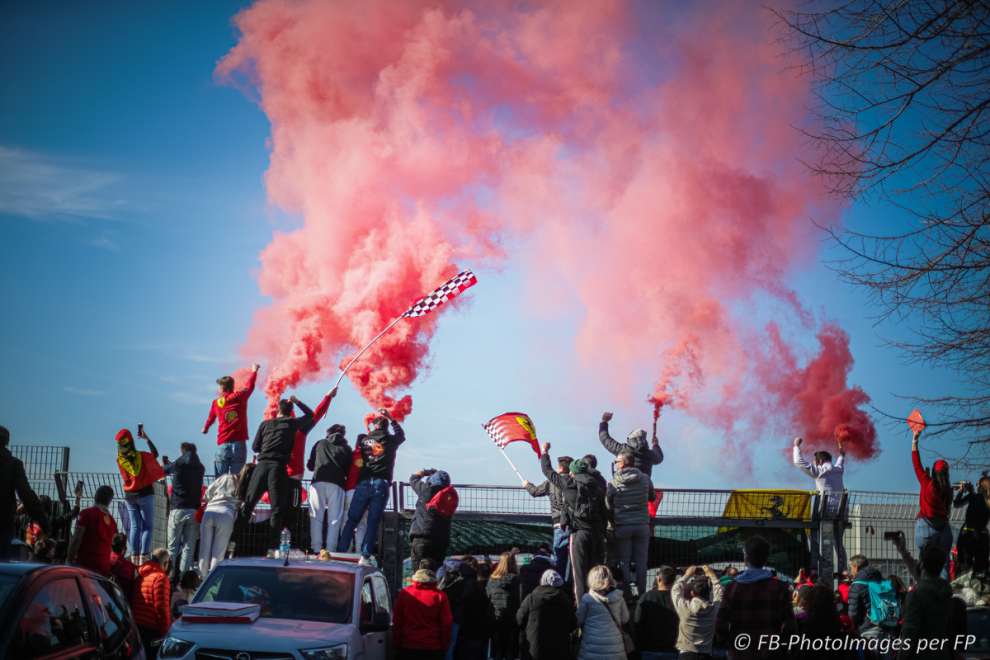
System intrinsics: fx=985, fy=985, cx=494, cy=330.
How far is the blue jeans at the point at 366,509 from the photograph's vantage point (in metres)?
15.9

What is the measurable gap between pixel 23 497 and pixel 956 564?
48.5 ft

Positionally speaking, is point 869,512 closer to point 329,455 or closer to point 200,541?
point 329,455

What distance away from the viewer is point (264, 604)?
11.0 meters

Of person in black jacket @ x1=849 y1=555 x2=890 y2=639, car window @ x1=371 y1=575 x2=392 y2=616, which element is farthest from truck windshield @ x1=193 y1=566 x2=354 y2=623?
person in black jacket @ x1=849 y1=555 x2=890 y2=639

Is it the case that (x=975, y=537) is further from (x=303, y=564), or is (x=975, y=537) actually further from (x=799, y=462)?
(x=303, y=564)

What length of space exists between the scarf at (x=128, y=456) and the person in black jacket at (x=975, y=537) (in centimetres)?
1405

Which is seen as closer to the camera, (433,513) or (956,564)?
(433,513)

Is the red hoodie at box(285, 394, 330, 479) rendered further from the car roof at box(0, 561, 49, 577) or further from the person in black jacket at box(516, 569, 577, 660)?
the car roof at box(0, 561, 49, 577)

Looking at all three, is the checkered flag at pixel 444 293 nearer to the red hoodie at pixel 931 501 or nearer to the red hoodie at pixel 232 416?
the red hoodie at pixel 232 416

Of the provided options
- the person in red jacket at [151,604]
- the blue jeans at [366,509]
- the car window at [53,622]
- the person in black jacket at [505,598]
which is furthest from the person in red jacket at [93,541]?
the person in black jacket at [505,598]

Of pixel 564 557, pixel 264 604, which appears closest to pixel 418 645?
pixel 264 604

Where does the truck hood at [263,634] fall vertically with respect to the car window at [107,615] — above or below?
below

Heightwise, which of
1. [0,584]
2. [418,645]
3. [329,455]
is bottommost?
[418,645]

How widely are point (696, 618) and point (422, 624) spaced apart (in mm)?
3277
